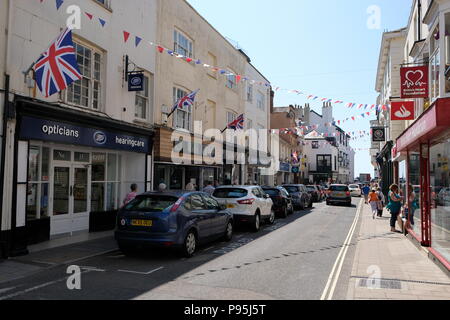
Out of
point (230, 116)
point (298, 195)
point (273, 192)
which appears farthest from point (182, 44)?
point (298, 195)

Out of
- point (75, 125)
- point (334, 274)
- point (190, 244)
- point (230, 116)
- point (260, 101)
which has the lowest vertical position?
point (334, 274)

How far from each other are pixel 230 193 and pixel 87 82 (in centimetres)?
590

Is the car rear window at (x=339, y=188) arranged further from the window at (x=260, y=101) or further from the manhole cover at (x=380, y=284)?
the manhole cover at (x=380, y=284)

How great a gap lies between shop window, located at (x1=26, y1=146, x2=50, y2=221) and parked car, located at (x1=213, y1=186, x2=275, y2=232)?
17.7ft

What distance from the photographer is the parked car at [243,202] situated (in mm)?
12320

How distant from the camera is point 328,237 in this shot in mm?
11797

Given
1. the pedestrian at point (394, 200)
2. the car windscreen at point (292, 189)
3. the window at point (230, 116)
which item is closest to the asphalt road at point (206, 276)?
the pedestrian at point (394, 200)

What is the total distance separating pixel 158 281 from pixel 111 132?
6.67 metres

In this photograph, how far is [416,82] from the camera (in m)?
9.90

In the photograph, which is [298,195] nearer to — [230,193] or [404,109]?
[404,109]

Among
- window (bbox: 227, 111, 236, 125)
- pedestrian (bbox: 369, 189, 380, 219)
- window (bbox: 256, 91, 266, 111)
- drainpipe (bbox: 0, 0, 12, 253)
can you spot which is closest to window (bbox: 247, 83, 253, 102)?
window (bbox: 256, 91, 266, 111)
